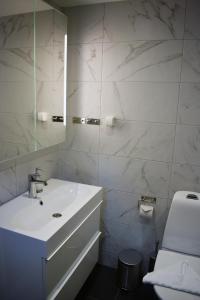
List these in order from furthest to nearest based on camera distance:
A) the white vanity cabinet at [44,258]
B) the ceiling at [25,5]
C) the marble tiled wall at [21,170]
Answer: the marble tiled wall at [21,170]
the ceiling at [25,5]
the white vanity cabinet at [44,258]

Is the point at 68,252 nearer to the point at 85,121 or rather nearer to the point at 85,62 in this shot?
the point at 85,121

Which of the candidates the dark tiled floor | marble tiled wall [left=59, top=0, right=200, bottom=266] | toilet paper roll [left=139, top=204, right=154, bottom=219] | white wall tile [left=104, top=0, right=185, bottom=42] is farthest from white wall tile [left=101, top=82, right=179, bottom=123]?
the dark tiled floor

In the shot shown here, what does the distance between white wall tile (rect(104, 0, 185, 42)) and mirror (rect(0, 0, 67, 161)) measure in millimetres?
400

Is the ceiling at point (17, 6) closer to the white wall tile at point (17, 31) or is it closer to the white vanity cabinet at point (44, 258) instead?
the white wall tile at point (17, 31)

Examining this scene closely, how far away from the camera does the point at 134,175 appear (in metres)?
1.99

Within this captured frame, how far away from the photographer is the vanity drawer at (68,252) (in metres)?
1.31

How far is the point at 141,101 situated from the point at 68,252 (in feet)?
3.86

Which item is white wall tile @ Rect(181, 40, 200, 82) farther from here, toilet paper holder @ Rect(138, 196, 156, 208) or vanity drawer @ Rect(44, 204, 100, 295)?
vanity drawer @ Rect(44, 204, 100, 295)

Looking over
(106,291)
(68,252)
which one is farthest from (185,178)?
(106,291)

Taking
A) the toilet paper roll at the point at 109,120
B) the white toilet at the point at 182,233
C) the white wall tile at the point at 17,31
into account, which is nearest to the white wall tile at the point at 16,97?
the white wall tile at the point at 17,31

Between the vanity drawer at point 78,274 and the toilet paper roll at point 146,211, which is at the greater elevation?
the toilet paper roll at point 146,211

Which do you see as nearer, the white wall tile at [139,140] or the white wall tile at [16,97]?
the white wall tile at [16,97]

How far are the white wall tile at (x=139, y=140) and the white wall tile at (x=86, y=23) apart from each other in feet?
2.30

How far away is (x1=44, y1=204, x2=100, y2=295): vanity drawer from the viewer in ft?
4.28
